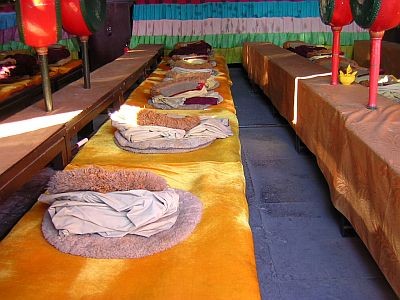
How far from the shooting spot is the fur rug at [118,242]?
51.7 inches

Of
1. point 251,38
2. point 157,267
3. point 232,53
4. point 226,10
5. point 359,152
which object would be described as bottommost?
point 157,267

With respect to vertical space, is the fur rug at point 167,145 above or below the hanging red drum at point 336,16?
below

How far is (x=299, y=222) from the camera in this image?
2.46 metres

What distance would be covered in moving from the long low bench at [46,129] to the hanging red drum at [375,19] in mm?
1428

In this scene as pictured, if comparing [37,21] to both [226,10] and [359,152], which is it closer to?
[359,152]

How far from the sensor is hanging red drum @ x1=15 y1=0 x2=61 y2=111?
2.09 meters

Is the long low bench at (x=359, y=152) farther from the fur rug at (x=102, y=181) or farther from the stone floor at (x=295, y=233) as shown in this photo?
the fur rug at (x=102, y=181)

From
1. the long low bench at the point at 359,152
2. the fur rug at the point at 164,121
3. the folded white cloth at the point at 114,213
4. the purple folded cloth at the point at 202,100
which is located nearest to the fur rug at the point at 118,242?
the folded white cloth at the point at 114,213

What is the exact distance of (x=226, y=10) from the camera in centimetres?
734

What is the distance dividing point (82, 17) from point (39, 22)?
0.69 m

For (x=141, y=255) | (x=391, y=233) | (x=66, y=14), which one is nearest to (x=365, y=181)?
(x=391, y=233)

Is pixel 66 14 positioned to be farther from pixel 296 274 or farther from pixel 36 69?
pixel 296 274

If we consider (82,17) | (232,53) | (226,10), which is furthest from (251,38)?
(82,17)

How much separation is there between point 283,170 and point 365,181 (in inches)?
51.3
